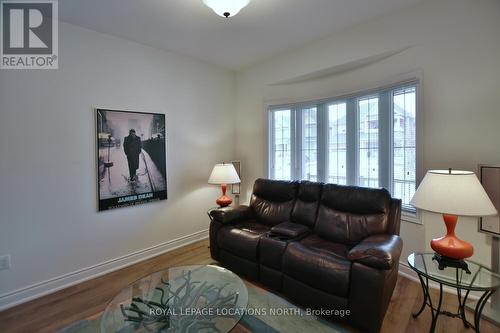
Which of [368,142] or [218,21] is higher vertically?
[218,21]

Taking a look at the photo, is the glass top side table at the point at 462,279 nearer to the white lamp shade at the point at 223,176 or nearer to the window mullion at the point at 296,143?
the window mullion at the point at 296,143

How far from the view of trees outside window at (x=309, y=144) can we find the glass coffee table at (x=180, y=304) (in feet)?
6.90

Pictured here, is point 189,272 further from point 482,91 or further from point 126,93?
point 482,91

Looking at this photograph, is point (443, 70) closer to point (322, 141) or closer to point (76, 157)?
point (322, 141)

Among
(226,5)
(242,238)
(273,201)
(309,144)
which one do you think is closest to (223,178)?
(273,201)

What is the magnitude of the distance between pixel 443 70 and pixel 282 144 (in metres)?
2.14

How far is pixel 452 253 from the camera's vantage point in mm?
1677

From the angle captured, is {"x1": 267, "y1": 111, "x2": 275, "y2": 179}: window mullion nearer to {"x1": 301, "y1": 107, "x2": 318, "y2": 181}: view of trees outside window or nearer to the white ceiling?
{"x1": 301, "y1": 107, "x2": 318, "y2": 181}: view of trees outside window

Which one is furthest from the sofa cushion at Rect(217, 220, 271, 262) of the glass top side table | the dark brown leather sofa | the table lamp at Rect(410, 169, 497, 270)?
the table lamp at Rect(410, 169, 497, 270)

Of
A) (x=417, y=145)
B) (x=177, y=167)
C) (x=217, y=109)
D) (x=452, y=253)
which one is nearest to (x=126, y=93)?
(x=177, y=167)

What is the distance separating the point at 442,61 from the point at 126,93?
3396 mm

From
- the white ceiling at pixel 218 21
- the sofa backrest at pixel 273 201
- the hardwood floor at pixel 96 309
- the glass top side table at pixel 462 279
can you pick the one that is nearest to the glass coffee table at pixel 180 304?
the hardwood floor at pixel 96 309

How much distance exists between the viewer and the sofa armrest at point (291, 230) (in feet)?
7.88

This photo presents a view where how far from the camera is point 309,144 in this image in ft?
11.7
